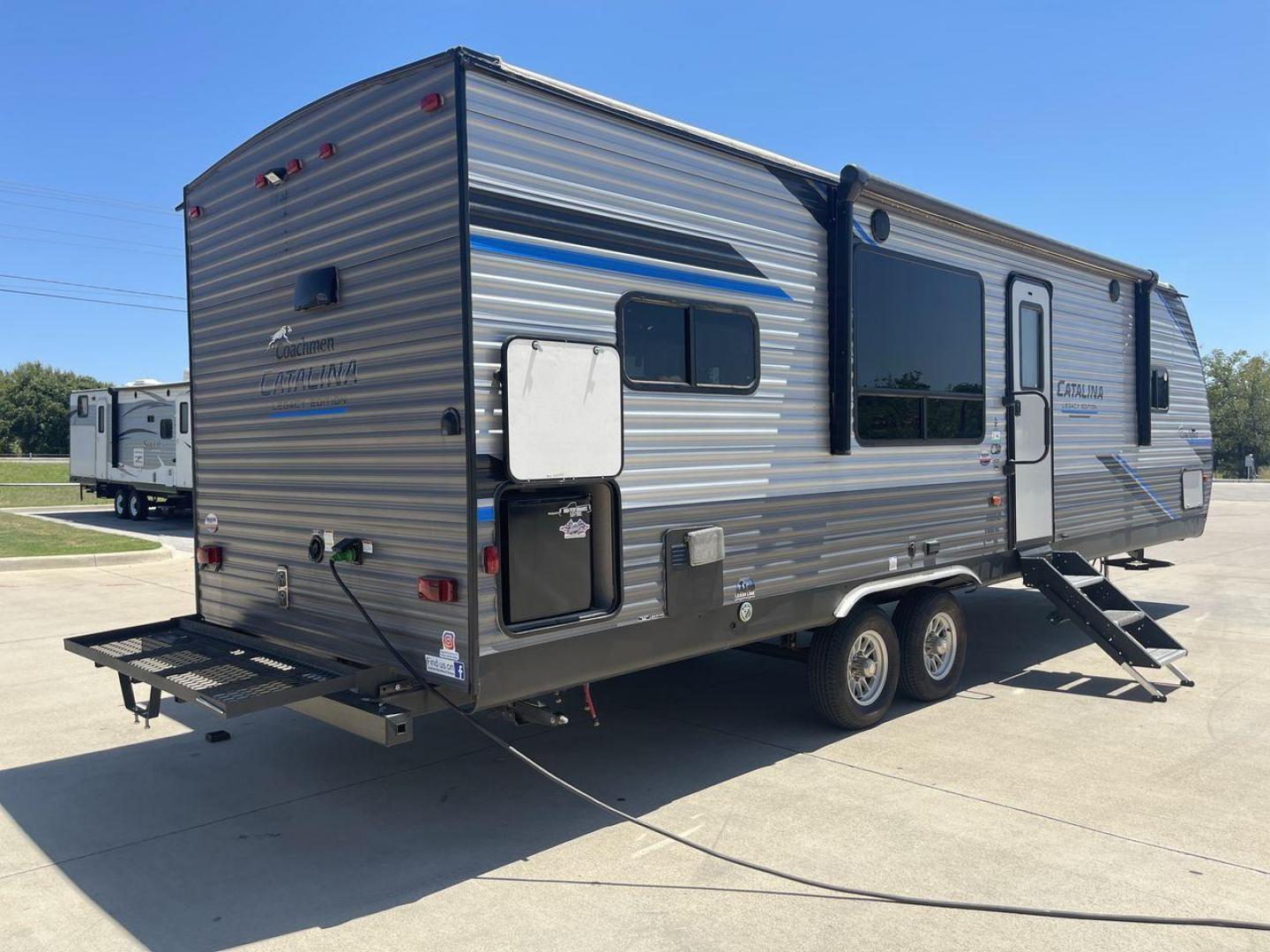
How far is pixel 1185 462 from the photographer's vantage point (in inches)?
400

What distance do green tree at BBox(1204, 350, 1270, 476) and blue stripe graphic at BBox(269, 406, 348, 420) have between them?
196 feet

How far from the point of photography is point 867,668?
6.25 metres

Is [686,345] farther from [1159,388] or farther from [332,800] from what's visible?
[1159,388]

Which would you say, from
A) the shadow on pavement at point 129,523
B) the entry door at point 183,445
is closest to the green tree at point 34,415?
the shadow on pavement at point 129,523

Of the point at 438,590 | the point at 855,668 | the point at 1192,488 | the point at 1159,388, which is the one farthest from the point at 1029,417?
the point at 438,590

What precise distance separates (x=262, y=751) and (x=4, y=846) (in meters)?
1.51

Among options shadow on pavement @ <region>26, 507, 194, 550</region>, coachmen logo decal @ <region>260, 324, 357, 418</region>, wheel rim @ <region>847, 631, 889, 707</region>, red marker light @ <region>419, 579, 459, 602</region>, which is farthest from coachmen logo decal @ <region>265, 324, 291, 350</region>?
shadow on pavement @ <region>26, 507, 194, 550</region>

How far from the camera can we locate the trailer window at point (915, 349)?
6000 mm

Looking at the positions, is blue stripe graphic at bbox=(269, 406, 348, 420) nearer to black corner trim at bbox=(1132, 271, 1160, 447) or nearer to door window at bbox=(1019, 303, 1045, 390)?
door window at bbox=(1019, 303, 1045, 390)

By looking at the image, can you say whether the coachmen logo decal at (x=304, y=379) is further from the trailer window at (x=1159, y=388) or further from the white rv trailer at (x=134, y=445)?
the white rv trailer at (x=134, y=445)

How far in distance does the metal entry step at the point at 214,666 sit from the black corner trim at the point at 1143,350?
307 inches

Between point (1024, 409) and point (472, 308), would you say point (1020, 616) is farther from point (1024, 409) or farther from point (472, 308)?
point (472, 308)

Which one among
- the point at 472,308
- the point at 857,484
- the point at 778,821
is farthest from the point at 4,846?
the point at 857,484

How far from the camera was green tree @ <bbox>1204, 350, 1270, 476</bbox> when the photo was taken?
182 ft
